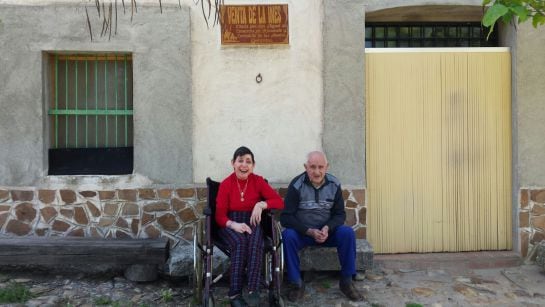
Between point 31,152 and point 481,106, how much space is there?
15.4ft

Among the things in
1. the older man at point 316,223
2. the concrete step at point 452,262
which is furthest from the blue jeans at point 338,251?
the concrete step at point 452,262

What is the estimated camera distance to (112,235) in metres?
5.31

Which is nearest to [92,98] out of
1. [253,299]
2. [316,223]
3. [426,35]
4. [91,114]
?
[91,114]

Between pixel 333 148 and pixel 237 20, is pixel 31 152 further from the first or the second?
pixel 333 148

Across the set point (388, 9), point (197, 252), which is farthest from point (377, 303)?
point (388, 9)

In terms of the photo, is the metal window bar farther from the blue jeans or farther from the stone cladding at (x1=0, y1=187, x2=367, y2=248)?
the blue jeans

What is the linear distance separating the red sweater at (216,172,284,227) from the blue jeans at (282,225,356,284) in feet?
1.01

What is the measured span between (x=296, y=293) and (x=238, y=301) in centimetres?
65

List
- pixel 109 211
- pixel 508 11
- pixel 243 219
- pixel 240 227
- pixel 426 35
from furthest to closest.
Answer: pixel 426 35 < pixel 109 211 < pixel 243 219 < pixel 240 227 < pixel 508 11

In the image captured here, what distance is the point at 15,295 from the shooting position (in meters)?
4.52

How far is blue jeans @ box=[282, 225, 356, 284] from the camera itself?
4.51m

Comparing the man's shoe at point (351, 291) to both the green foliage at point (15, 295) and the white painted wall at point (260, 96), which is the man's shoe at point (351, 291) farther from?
the green foliage at point (15, 295)

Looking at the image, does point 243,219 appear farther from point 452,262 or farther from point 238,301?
point 452,262

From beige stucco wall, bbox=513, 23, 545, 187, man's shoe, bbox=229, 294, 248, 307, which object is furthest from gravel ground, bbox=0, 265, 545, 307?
beige stucco wall, bbox=513, 23, 545, 187
